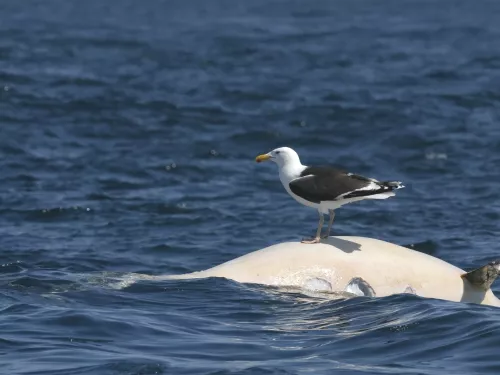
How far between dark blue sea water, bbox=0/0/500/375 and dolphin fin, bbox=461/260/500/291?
298 millimetres

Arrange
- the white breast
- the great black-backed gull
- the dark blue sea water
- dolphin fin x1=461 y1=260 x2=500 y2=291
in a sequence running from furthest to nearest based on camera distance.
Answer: the white breast
the great black-backed gull
dolphin fin x1=461 y1=260 x2=500 y2=291
the dark blue sea water

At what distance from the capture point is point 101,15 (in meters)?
30.5

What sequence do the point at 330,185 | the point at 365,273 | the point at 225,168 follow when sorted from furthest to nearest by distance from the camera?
the point at 225,168 → the point at 330,185 → the point at 365,273

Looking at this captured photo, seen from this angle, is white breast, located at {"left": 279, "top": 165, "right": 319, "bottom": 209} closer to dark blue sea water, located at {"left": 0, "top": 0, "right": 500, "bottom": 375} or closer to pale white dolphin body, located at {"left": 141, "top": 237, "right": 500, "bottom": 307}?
pale white dolphin body, located at {"left": 141, "top": 237, "right": 500, "bottom": 307}

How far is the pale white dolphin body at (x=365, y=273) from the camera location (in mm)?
10898

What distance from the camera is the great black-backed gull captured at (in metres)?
11.3

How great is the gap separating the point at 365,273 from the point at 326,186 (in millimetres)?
907

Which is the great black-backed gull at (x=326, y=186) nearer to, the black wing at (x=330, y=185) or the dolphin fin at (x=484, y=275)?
the black wing at (x=330, y=185)

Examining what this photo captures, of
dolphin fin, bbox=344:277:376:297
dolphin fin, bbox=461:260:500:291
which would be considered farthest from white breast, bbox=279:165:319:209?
dolphin fin, bbox=461:260:500:291

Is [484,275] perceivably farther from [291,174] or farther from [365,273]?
[291,174]

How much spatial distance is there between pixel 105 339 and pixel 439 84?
14.7m

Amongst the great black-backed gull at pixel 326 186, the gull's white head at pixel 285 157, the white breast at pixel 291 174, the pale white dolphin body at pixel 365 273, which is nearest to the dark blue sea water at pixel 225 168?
the pale white dolphin body at pixel 365 273

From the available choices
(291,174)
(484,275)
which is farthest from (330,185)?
(484,275)

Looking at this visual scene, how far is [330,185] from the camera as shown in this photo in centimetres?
1145
